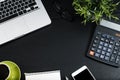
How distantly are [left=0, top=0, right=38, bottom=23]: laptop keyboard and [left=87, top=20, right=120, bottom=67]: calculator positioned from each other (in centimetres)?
26

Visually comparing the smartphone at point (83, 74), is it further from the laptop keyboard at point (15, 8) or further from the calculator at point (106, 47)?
the laptop keyboard at point (15, 8)

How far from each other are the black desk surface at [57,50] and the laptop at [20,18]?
29mm

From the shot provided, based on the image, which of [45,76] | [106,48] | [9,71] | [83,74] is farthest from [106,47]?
[9,71]

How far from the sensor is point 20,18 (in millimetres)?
1041

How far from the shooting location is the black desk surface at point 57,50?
1005 mm

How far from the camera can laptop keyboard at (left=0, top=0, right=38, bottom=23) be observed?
40.8 inches

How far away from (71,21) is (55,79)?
247mm

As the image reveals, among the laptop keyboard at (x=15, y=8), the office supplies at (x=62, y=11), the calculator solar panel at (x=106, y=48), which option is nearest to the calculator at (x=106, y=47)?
the calculator solar panel at (x=106, y=48)

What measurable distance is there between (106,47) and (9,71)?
356 mm

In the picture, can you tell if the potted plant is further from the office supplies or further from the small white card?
the small white card

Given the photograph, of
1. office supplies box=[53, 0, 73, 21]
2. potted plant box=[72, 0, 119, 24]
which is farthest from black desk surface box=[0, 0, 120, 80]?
potted plant box=[72, 0, 119, 24]

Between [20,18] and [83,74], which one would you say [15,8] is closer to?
[20,18]

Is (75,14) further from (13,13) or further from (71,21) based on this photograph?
(13,13)

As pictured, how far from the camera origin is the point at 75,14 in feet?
3.50
